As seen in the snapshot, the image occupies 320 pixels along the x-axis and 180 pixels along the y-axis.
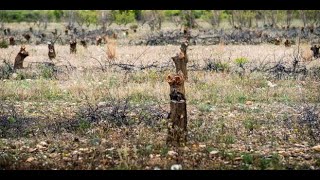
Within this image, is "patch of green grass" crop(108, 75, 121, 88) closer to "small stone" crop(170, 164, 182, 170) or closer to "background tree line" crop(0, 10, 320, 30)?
"small stone" crop(170, 164, 182, 170)

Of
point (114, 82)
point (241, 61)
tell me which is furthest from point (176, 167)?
point (241, 61)

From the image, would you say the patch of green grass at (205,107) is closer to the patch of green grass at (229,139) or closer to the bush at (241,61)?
the patch of green grass at (229,139)

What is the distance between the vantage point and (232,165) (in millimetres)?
4836

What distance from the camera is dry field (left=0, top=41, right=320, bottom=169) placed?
505cm

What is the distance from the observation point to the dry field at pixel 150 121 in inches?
199

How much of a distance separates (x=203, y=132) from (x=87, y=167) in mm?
2000

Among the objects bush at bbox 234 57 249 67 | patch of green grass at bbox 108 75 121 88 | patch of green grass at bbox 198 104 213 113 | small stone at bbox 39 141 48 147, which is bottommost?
patch of green grass at bbox 198 104 213 113

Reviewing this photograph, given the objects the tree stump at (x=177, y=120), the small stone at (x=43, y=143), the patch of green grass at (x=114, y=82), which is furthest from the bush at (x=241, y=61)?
the small stone at (x=43, y=143)

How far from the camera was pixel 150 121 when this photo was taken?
6.73m

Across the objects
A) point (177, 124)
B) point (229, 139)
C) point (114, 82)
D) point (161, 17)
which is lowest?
point (229, 139)

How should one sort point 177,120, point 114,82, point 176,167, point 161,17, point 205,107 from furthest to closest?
point 161,17 < point 114,82 < point 205,107 < point 177,120 < point 176,167

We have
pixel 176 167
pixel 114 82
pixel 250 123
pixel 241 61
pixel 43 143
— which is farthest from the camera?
pixel 241 61

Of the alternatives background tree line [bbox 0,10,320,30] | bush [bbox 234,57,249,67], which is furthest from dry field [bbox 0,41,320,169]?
background tree line [bbox 0,10,320,30]

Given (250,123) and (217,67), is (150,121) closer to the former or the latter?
(250,123)
